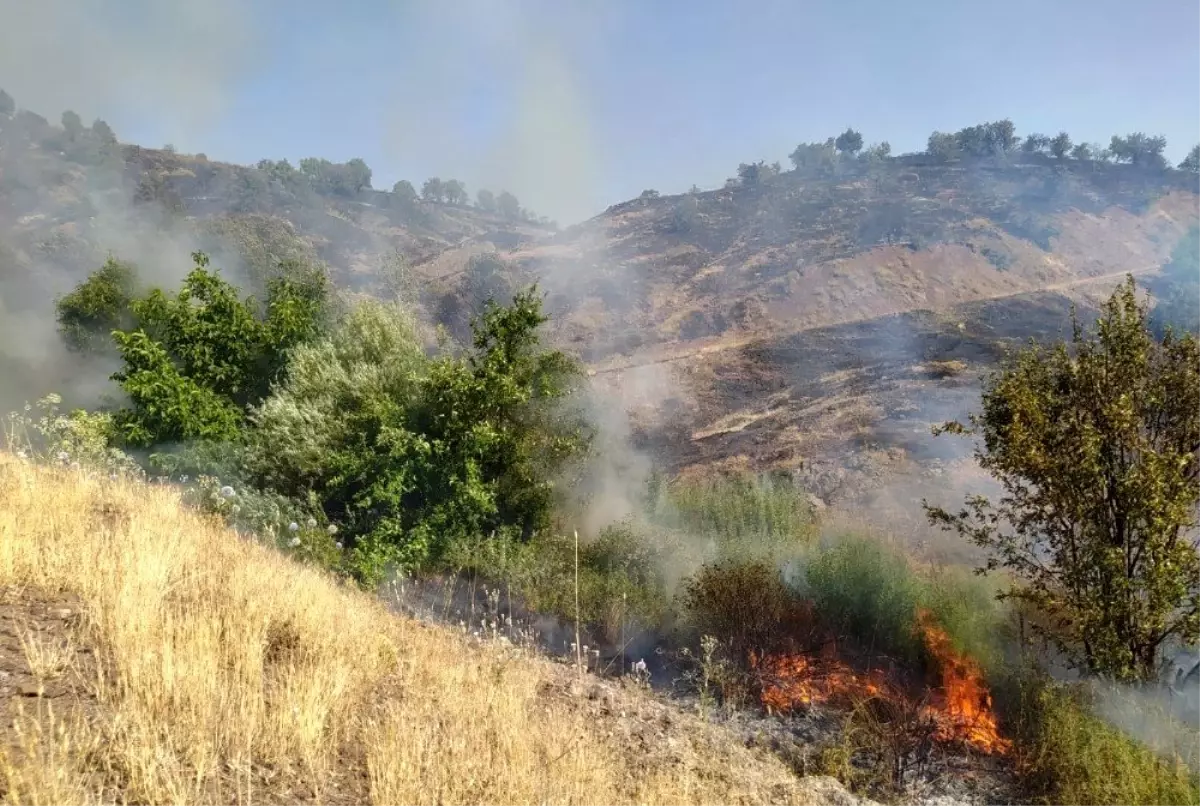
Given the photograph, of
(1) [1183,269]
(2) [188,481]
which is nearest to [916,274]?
(1) [1183,269]

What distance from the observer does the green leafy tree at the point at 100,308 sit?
80.4 ft

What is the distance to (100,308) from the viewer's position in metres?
24.5

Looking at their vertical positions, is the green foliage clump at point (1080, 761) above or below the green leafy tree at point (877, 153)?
below

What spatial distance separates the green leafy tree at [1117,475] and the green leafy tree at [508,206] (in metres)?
107

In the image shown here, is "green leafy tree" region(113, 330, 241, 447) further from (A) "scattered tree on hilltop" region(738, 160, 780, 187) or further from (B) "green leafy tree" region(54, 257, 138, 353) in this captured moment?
(A) "scattered tree on hilltop" region(738, 160, 780, 187)

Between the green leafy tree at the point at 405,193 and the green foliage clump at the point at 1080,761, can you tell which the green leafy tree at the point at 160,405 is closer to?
the green foliage clump at the point at 1080,761

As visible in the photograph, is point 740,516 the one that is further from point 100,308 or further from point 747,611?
point 100,308

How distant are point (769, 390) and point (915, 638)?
23903mm

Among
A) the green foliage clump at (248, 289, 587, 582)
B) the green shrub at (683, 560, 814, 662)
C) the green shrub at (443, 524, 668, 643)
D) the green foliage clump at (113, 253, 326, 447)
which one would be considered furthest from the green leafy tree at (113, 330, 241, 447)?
the green shrub at (683, 560, 814, 662)

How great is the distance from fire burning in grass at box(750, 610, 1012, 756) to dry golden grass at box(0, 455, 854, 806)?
117 inches

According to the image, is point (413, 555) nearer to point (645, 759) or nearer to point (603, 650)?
point (603, 650)

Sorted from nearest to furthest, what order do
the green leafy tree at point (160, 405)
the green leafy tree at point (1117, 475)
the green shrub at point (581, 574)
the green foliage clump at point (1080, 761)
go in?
the green foliage clump at point (1080, 761) < the green leafy tree at point (1117, 475) < the green shrub at point (581, 574) < the green leafy tree at point (160, 405)

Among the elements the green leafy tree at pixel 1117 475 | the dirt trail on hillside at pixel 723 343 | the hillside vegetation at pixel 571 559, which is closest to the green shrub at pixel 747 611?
the hillside vegetation at pixel 571 559

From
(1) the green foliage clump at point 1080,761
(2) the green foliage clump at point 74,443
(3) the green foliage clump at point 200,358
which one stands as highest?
(3) the green foliage clump at point 200,358
